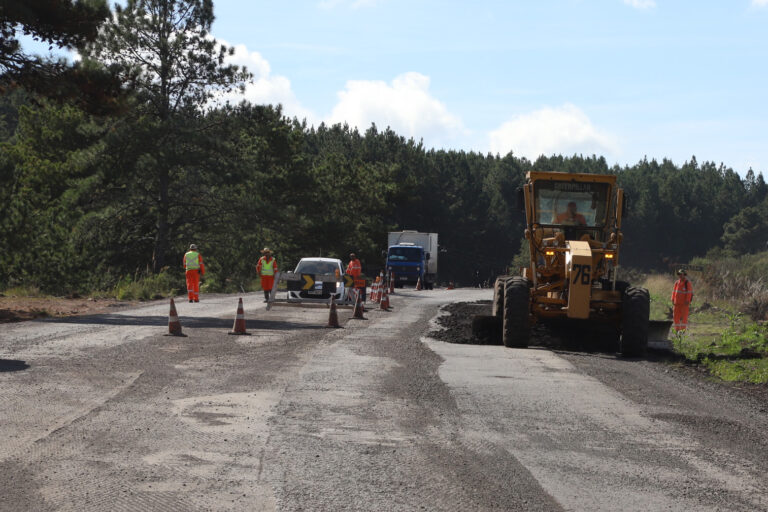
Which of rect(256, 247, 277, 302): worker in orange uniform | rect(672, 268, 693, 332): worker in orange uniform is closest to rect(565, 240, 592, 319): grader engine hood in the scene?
rect(672, 268, 693, 332): worker in orange uniform

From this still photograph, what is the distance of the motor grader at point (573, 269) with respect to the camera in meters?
16.5

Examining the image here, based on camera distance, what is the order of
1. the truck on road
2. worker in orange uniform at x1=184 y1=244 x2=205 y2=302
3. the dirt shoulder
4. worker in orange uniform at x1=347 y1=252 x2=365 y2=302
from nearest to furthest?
the dirt shoulder → worker in orange uniform at x1=347 y1=252 x2=365 y2=302 → worker in orange uniform at x1=184 y1=244 x2=205 y2=302 → the truck on road

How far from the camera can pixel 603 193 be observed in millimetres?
18109

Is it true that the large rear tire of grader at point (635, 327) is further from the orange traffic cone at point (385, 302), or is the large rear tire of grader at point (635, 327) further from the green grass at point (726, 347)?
the orange traffic cone at point (385, 302)

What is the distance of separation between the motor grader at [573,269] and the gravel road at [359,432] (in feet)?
5.31

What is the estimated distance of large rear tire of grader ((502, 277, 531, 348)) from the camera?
16.9 m

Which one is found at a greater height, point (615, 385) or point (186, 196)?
point (186, 196)

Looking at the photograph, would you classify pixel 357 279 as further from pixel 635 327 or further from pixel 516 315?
pixel 635 327

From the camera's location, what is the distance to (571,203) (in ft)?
59.7

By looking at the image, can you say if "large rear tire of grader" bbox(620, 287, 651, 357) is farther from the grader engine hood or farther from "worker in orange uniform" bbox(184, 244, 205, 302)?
"worker in orange uniform" bbox(184, 244, 205, 302)

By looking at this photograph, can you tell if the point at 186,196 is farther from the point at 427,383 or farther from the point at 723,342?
the point at 427,383

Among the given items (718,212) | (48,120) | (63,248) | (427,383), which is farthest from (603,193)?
(718,212)

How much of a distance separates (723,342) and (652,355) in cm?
206

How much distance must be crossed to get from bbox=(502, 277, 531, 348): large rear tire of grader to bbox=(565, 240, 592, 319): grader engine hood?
2.83ft
